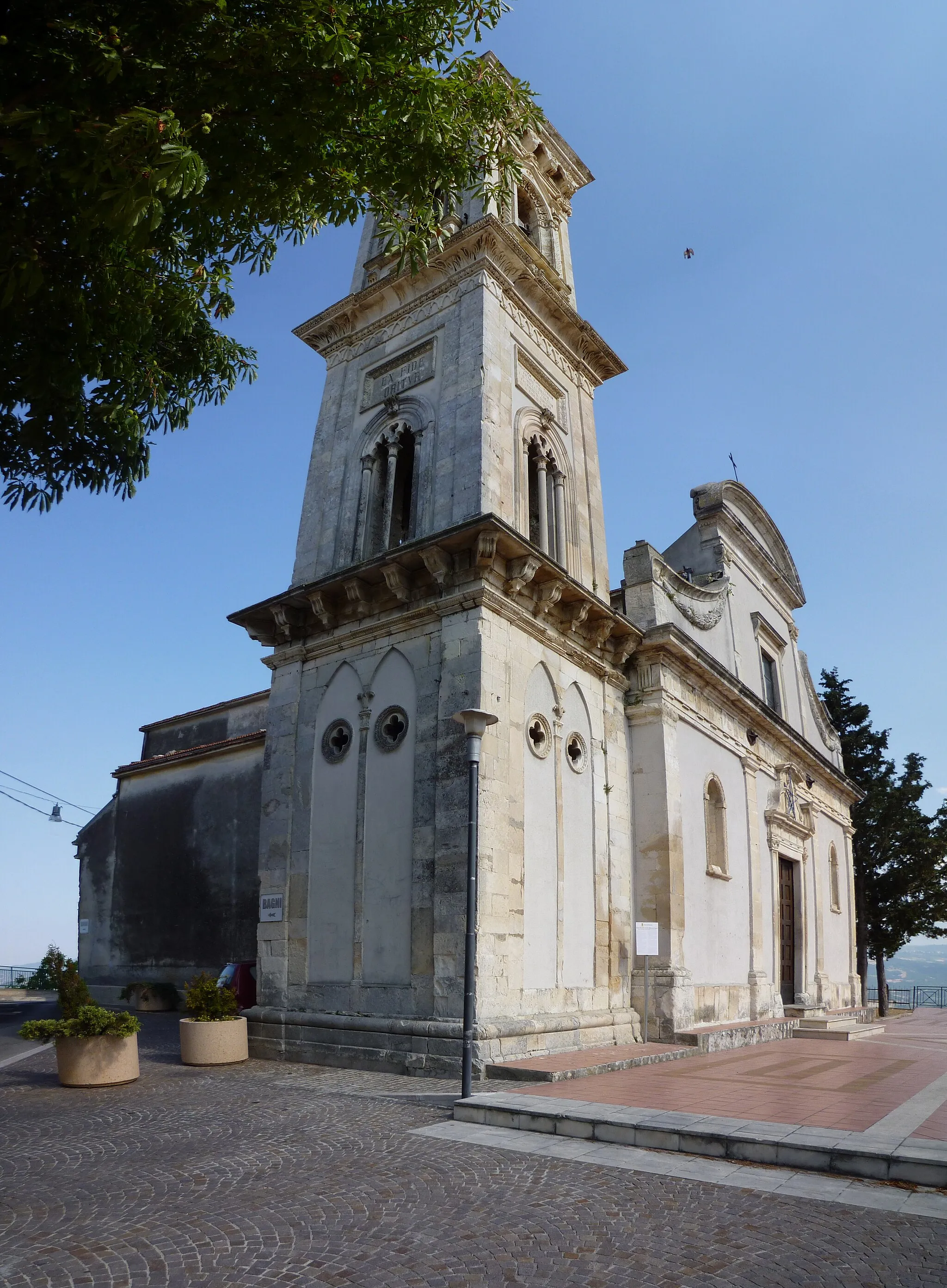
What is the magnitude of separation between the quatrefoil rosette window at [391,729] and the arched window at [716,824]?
6.79 m

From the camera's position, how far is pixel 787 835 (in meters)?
20.5

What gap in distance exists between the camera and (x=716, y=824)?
680 inches

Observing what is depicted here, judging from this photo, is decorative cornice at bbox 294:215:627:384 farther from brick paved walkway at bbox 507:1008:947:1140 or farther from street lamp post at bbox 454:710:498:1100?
brick paved walkway at bbox 507:1008:947:1140

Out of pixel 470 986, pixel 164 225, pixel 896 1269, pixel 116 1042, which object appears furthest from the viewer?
pixel 116 1042

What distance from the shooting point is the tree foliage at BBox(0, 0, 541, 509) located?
17.4ft

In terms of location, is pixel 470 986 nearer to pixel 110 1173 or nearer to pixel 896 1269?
pixel 110 1173

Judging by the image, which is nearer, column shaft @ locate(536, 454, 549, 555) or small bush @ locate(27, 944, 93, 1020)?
small bush @ locate(27, 944, 93, 1020)

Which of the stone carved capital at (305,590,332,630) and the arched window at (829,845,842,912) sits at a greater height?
the stone carved capital at (305,590,332,630)

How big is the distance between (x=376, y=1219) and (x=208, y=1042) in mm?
7119

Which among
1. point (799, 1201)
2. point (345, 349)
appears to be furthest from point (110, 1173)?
point (345, 349)

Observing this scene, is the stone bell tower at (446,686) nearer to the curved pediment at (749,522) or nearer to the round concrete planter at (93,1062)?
the round concrete planter at (93,1062)

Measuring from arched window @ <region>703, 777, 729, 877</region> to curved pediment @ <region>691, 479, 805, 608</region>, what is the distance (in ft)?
21.7

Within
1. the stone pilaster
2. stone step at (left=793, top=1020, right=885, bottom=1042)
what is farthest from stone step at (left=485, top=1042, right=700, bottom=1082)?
stone step at (left=793, top=1020, right=885, bottom=1042)

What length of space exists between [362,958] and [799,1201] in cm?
750
